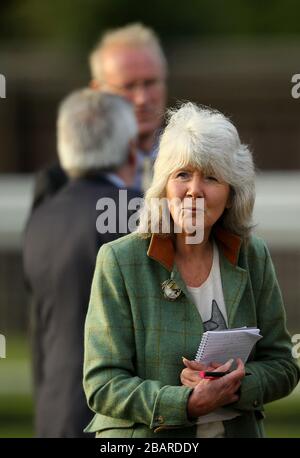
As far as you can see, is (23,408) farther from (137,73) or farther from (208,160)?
(208,160)

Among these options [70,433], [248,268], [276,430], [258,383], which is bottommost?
[276,430]

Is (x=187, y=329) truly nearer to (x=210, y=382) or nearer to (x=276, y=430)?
(x=210, y=382)

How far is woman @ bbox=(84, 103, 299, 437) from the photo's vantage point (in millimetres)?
3209

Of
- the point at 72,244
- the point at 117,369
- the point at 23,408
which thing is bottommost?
the point at 23,408

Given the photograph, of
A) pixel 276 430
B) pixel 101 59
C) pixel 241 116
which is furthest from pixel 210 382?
pixel 241 116

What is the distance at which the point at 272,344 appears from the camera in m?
3.38

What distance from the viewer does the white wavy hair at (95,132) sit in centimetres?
464

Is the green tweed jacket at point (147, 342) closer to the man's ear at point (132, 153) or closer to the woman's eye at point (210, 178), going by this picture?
the woman's eye at point (210, 178)

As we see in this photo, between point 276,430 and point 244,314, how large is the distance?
494 cm

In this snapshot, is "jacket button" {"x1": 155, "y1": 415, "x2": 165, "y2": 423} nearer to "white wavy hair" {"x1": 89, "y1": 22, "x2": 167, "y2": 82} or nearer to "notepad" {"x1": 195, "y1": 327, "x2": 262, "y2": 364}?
"notepad" {"x1": 195, "y1": 327, "x2": 262, "y2": 364}

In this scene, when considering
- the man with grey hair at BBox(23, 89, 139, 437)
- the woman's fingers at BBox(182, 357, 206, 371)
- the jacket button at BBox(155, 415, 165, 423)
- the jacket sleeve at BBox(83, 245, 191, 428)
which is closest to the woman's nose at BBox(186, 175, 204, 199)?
the jacket sleeve at BBox(83, 245, 191, 428)

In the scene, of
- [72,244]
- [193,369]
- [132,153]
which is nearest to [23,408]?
[132,153]

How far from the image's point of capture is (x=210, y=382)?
3.15 meters

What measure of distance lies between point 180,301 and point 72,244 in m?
1.27
